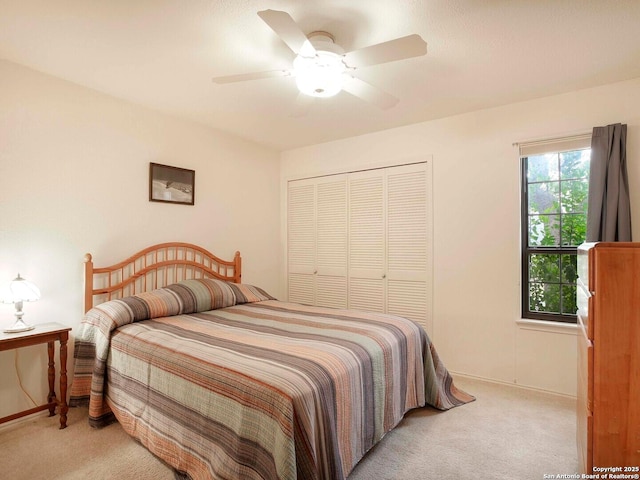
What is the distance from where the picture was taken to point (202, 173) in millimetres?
3588

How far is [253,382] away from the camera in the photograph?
4.94 ft

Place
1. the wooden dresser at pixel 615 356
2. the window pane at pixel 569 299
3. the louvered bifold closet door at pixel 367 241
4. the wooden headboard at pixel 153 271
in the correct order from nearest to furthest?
the wooden dresser at pixel 615 356, the wooden headboard at pixel 153 271, the window pane at pixel 569 299, the louvered bifold closet door at pixel 367 241

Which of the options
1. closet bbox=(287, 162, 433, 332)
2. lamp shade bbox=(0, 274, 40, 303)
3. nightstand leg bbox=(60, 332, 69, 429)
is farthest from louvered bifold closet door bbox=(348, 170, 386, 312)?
lamp shade bbox=(0, 274, 40, 303)

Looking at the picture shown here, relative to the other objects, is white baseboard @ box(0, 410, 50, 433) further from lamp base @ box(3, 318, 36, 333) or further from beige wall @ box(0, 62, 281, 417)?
lamp base @ box(3, 318, 36, 333)

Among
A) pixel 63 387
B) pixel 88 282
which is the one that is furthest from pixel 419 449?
pixel 88 282

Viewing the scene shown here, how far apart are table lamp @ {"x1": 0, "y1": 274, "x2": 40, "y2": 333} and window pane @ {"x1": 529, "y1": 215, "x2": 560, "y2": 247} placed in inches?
151

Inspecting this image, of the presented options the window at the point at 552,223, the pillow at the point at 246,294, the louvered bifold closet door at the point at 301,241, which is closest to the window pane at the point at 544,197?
the window at the point at 552,223

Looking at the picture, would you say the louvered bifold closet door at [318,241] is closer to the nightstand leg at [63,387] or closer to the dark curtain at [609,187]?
the dark curtain at [609,187]

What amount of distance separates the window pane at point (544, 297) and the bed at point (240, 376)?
1.04 metres

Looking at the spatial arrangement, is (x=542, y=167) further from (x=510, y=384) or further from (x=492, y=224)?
(x=510, y=384)

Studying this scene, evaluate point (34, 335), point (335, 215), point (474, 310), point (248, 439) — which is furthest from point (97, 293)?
point (474, 310)

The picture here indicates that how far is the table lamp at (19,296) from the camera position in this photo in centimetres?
216

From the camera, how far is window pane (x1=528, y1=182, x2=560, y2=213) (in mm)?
2922

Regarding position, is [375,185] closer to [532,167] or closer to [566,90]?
[532,167]
